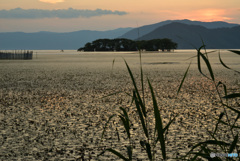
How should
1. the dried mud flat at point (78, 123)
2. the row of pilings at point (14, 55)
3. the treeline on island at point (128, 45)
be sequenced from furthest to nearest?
the treeline on island at point (128, 45)
the row of pilings at point (14, 55)
the dried mud flat at point (78, 123)

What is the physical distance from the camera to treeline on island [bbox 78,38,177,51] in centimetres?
12525

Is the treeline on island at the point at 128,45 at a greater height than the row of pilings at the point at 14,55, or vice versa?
the treeline on island at the point at 128,45

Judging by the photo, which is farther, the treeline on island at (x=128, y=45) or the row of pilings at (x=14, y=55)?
the treeline on island at (x=128, y=45)

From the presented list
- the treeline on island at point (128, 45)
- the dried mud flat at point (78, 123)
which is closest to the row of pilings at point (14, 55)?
the dried mud flat at point (78, 123)

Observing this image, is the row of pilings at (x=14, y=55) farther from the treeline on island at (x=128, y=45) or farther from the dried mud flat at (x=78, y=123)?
the treeline on island at (x=128, y=45)

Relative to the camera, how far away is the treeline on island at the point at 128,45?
411 feet

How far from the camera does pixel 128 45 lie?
13788cm

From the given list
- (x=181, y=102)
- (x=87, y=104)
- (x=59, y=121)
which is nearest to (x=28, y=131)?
(x=59, y=121)

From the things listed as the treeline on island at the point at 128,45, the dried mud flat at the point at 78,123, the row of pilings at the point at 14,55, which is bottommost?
the dried mud flat at the point at 78,123

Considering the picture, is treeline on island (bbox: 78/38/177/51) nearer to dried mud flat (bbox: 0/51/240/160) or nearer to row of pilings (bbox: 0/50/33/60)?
row of pilings (bbox: 0/50/33/60)

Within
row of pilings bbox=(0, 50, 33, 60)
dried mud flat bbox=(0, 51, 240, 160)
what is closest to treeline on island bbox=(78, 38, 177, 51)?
row of pilings bbox=(0, 50, 33, 60)

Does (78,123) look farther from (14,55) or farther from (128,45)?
(128,45)

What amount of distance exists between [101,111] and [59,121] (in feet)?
4.96

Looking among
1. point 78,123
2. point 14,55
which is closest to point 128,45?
point 14,55
